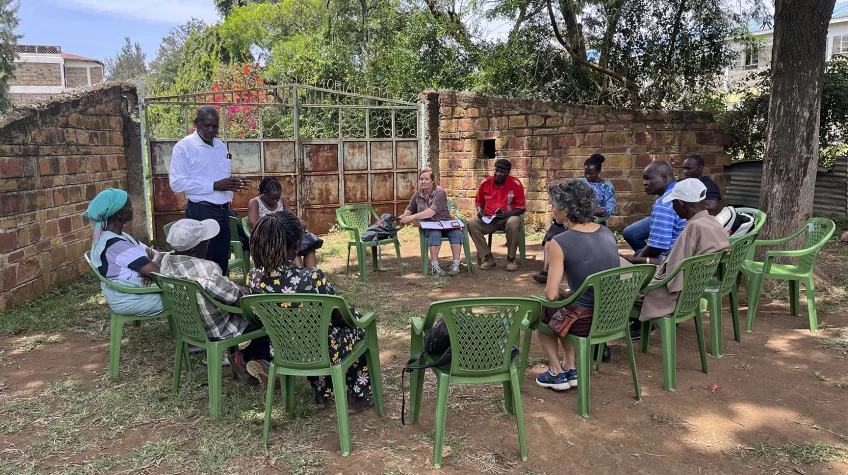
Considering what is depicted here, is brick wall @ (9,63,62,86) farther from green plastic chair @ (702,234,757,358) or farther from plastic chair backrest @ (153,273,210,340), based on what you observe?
green plastic chair @ (702,234,757,358)

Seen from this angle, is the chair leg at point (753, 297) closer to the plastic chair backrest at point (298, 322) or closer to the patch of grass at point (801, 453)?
the patch of grass at point (801, 453)

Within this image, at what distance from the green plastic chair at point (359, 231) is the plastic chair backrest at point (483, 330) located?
3858mm

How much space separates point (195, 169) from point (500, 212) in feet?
→ 11.4

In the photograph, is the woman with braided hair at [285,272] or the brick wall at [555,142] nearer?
the woman with braided hair at [285,272]

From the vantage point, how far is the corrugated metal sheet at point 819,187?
10.1 m

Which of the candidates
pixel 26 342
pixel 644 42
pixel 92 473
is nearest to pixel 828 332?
pixel 92 473

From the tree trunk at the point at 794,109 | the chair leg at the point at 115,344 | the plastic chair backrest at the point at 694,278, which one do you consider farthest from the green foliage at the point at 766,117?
the chair leg at the point at 115,344

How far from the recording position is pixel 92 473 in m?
2.80

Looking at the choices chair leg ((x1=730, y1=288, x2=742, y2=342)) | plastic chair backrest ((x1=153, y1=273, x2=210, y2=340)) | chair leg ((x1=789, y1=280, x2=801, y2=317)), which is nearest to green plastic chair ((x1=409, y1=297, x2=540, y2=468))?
plastic chair backrest ((x1=153, y1=273, x2=210, y2=340))

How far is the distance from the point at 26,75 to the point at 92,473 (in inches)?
1612

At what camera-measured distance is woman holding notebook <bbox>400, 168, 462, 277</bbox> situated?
685 cm

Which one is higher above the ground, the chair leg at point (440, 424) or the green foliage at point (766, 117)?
the green foliage at point (766, 117)

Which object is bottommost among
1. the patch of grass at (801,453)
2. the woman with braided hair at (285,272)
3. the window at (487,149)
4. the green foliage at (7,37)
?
the patch of grass at (801,453)

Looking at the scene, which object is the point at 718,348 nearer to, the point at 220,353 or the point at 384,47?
the point at 220,353
